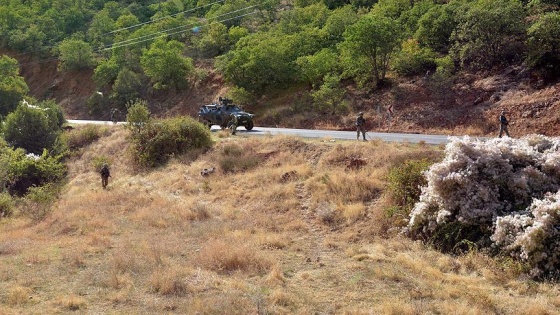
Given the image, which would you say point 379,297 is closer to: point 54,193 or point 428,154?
point 428,154

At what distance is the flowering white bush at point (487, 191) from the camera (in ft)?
44.4

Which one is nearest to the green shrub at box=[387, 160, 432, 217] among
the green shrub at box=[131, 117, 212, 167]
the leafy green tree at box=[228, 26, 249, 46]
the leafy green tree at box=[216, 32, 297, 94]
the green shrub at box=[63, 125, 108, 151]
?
the green shrub at box=[131, 117, 212, 167]

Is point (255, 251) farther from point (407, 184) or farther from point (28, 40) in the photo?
point (28, 40)

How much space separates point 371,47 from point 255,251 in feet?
81.1

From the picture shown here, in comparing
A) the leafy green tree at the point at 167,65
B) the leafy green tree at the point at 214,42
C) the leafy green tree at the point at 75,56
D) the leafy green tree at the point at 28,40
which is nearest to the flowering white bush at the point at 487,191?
the leafy green tree at the point at 167,65

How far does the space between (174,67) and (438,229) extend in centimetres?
3836

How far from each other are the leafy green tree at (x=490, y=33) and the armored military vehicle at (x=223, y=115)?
14646 millimetres

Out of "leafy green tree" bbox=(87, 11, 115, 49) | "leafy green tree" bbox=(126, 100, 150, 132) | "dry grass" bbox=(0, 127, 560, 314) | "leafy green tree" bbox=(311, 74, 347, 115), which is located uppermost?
"leafy green tree" bbox=(87, 11, 115, 49)

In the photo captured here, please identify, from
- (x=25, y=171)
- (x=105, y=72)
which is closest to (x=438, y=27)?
(x=25, y=171)

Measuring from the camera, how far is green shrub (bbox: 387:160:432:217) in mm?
16141

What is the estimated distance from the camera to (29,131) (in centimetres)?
3469

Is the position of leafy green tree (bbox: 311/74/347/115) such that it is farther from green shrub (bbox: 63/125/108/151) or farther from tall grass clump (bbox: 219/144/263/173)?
green shrub (bbox: 63/125/108/151)

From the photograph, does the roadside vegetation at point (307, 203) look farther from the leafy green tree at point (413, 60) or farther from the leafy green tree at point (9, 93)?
the leafy green tree at point (9, 93)

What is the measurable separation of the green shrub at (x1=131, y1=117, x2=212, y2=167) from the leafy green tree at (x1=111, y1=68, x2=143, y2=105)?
23654 mm
